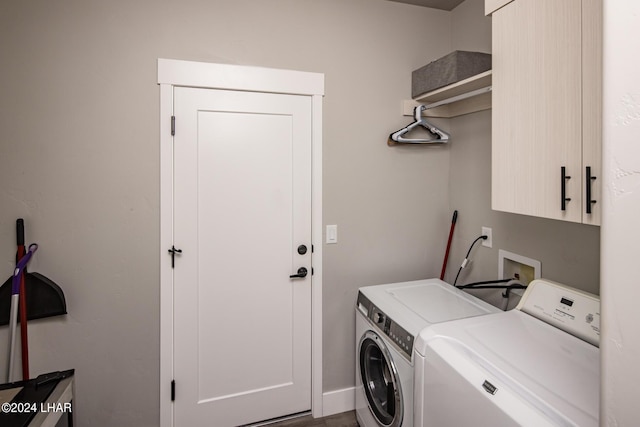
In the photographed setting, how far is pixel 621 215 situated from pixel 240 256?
170 cm

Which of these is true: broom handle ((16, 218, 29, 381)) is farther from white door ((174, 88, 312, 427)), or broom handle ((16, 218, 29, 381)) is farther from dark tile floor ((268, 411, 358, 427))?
dark tile floor ((268, 411, 358, 427))

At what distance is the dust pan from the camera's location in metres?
1.61

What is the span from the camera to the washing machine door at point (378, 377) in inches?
62.7

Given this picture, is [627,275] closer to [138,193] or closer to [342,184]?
[342,184]

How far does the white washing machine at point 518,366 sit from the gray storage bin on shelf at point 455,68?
3.69 feet

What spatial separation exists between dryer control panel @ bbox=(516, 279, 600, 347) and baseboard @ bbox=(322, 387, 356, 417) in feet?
4.08

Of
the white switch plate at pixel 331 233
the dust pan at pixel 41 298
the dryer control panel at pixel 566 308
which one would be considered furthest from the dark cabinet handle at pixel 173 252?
the dryer control panel at pixel 566 308

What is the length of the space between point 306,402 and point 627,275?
78.0 inches

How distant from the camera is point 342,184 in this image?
2.10m

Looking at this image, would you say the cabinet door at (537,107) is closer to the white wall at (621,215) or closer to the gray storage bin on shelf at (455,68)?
the gray storage bin on shelf at (455,68)

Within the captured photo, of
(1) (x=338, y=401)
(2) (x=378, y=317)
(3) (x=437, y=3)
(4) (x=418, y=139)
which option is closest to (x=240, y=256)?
(2) (x=378, y=317)

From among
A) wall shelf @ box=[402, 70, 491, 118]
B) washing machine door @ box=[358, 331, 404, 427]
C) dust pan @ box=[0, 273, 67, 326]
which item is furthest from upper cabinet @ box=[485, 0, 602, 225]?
dust pan @ box=[0, 273, 67, 326]

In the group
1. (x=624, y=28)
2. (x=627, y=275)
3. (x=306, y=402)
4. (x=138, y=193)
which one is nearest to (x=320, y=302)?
(x=306, y=402)

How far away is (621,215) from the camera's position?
0.60m
